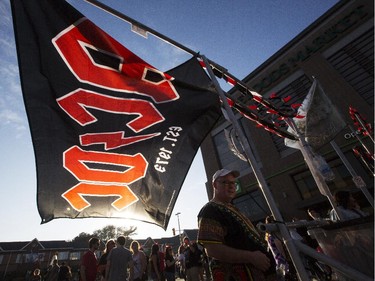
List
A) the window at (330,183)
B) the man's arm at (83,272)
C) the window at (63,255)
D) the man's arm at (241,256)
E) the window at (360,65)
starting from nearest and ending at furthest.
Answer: the man's arm at (241,256)
the man's arm at (83,272)
the window at (330,183)
the window at (360,65)
the window at (63,255)

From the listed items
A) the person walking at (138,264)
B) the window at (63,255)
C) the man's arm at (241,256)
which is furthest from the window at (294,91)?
the window at (63,255)

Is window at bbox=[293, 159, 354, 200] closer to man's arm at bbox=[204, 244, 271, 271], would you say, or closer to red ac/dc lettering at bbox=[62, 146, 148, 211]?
man's arm at bbox=[204, 244, 271, 271]

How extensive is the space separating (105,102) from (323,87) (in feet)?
50.4

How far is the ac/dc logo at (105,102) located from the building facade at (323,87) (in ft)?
30.1

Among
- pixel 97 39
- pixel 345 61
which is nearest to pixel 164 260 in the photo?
pixel 97 39

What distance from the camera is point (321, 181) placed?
383 centimetres

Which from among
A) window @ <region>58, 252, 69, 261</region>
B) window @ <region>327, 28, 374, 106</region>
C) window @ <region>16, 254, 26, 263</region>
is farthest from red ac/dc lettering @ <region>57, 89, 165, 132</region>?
window @ <region>58, 252, 69, 261</region>

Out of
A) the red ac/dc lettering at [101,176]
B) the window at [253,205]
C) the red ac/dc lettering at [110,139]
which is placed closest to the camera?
the red ac/dc lettering at [101,176]

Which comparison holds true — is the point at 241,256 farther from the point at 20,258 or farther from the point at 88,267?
the point at 20,258

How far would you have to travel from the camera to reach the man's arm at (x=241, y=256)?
5.87ft

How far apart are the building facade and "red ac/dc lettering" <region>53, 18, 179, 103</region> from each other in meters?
9.21

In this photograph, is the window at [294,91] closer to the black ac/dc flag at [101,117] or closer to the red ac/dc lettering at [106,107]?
the black ac/dc flag at [101,117]

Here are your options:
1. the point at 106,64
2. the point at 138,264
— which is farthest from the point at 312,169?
the point at 138,264

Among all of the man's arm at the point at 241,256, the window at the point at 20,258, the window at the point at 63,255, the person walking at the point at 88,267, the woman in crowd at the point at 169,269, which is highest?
the window at the point at 20,258
